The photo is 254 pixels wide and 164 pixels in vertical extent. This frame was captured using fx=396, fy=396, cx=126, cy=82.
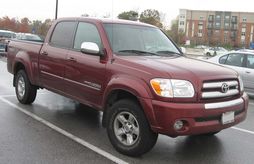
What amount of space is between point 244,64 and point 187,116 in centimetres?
750

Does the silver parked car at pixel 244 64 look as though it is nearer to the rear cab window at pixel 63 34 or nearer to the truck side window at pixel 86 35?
the rear cab window at pixel 63 34

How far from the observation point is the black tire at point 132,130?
16.8 feet

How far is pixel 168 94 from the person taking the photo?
16.1 feet

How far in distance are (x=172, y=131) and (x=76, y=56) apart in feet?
7.47

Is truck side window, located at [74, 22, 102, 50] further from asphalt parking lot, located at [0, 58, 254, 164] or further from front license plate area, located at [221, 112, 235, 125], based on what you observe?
front license plate area, located at [221, 112, 235, 125]

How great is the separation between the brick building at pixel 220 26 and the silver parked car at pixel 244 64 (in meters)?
111

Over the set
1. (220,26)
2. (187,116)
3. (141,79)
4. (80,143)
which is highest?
(220,26)

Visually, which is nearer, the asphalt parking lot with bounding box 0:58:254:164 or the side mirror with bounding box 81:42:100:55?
the asphalt parking lot with bounding box 0:58:254:164

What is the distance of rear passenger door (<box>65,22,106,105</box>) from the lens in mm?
5887

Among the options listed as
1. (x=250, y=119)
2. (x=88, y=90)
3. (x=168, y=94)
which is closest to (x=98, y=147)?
(x=88, y=90)

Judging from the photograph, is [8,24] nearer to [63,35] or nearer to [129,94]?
[63,35]

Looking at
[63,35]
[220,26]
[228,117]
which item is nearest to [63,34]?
[63,35]

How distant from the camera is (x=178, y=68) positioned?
204 inches

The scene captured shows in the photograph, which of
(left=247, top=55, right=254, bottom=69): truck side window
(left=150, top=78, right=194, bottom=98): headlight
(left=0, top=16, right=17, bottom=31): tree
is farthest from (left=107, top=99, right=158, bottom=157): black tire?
(left=0, top=16, right=17, bottom=31): tree
